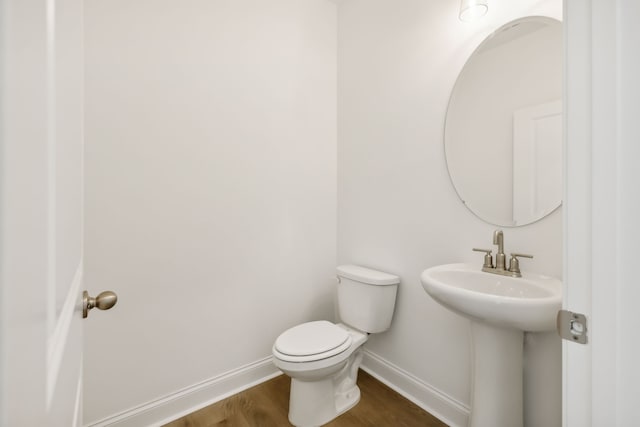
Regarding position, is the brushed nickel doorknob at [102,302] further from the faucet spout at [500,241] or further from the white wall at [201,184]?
the faucet spout at [500,241]

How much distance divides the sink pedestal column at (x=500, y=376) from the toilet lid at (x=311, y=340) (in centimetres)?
63

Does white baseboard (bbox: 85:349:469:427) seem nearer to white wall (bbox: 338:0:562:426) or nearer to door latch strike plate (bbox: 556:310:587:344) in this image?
white wall (bbox: 338:0:562:426)

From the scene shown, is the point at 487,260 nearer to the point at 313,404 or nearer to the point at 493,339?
the point at 493,339

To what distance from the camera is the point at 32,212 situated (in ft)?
0.76

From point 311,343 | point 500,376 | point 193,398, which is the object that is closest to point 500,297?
point 500,376

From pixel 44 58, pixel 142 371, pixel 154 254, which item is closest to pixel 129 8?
pixel 154 254

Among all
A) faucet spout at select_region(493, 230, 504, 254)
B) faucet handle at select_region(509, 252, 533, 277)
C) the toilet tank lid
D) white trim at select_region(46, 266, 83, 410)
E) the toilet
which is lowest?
the toilet

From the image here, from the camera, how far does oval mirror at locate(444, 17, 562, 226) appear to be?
1161 millimetres

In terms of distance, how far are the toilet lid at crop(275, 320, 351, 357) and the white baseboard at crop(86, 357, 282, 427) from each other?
46 cm

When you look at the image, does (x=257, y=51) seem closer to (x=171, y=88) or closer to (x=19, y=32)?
(x=171, y=88)

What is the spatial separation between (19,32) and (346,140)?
2.03 metres

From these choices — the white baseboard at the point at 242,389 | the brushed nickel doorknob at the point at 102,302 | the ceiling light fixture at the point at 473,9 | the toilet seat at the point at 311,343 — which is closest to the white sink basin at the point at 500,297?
the toilet seat at the point at 311,343

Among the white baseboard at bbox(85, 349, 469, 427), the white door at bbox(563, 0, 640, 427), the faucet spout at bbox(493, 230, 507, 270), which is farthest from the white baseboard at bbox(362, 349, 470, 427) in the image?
the white door at bbox(563, 0, 640, 427)

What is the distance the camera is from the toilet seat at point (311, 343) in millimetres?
1375
